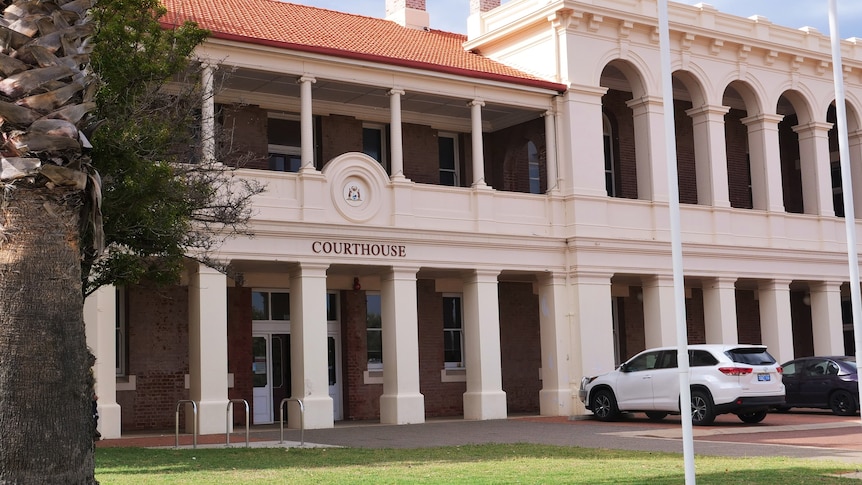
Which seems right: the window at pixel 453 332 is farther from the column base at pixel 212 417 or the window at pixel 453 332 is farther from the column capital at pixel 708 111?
the column base at pixel 212 417

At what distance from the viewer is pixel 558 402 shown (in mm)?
25438

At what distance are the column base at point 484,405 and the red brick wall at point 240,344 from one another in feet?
15.9

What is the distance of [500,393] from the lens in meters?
24.8

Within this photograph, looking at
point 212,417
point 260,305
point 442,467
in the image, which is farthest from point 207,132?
point 260,305

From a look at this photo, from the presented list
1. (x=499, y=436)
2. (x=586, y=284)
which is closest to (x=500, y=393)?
(x=586, y=284)

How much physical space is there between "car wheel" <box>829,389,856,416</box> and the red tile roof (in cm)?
914

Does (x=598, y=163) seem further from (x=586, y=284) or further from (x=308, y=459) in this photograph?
(x=308, y=459)

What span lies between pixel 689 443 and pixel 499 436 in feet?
33.8

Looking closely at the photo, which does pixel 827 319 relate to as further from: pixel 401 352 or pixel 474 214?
pixel 401 352


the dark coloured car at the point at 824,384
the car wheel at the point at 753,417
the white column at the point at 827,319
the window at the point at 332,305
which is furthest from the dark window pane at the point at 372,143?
the white column at the point at 827,319

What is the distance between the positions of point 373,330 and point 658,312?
22.8ft

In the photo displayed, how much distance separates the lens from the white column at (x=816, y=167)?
30719mm

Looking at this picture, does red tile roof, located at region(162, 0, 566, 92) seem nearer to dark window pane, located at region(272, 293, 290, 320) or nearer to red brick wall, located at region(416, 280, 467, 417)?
red brick wall, located at region(416, 280, 467, 417)

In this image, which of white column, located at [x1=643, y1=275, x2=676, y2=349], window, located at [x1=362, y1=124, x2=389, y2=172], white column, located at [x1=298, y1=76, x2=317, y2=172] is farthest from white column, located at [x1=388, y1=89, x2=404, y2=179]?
white column, located at [x1=643, y1=275, x2=676, y2=349]
